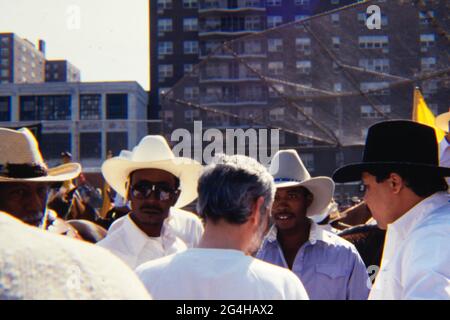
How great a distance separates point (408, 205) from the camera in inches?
101

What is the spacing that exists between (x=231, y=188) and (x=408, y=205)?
0.88m

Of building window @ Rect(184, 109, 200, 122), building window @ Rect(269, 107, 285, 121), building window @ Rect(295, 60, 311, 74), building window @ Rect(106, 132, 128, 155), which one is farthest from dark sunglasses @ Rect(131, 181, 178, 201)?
building window @ Rect(106, 132, 128, 155)

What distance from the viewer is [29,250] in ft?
1.91

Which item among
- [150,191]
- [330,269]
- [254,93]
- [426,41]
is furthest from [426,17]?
[150,191]

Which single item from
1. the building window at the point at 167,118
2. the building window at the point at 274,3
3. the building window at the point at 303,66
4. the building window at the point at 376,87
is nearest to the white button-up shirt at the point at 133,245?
the building window at the point at 376,87

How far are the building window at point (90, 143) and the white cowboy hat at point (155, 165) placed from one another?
13.6 meters

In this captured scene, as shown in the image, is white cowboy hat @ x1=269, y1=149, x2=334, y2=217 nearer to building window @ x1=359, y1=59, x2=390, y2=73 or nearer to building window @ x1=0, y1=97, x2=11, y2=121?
building window @ x1=359, y1=59, x2=390, y2=73

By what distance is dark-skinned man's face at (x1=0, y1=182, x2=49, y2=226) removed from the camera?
352 cm

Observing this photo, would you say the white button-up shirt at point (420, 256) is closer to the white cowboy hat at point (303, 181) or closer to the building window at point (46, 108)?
the white cowboy hat at point (303, 181)

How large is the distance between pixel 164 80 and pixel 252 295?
62495mm

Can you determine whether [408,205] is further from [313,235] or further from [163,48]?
[163,48]

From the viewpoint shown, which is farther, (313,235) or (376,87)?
(376,87)

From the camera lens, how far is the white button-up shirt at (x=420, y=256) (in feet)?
6.53

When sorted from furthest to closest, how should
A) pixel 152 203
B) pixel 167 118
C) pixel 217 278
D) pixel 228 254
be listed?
pixel 167 118
pixel 152 203
pixel 228 254
pixel 217 278
